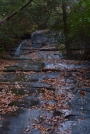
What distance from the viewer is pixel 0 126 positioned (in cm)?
591

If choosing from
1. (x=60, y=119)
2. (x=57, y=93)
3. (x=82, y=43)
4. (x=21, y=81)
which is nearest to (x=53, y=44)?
(x=82, y=43)

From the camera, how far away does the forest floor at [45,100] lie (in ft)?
19.2

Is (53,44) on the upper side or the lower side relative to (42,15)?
lower

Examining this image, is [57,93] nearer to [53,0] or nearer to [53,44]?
[53,0]

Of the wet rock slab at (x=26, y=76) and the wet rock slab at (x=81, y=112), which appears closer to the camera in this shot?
the wet rock slab at (x=81, y=112)

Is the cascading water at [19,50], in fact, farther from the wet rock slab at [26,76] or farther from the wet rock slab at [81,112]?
the wet rock slab at [81,112]

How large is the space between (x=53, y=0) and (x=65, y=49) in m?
3.74

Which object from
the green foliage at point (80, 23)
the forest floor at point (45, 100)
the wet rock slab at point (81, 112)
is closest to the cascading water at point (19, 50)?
the green foliage at point (80, 23)

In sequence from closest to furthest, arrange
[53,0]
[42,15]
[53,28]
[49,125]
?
1. [49,125]
2. [53,28]
3. [53,0]
4. [42,15]

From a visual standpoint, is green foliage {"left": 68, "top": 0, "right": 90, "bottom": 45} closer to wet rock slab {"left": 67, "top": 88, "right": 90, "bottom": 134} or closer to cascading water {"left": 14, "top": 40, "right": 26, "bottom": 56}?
wet rock slab {"left": 67, "top": 88, "right": 90, "bottom": 134}

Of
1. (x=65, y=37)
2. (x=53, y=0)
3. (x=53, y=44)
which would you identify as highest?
(x=53, y=0)

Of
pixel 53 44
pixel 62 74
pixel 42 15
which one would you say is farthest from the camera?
pixel 42 15

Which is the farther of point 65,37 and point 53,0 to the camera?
point 53,0

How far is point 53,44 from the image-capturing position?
823 inches
